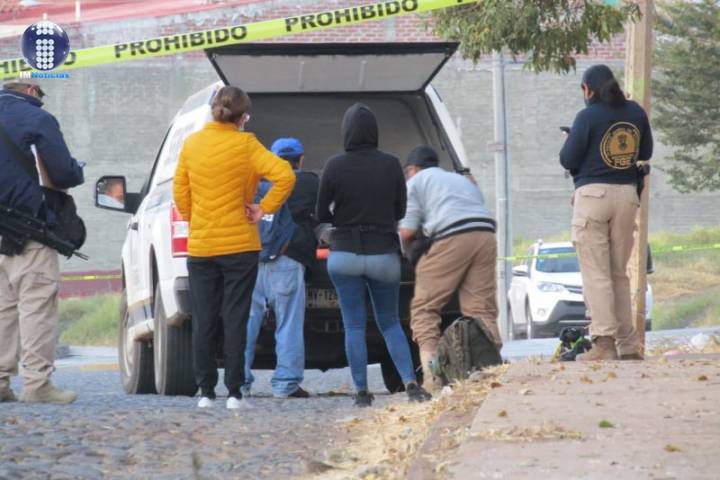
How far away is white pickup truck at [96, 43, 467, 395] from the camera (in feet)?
35.9

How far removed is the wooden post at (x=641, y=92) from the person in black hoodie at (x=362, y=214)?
3.05 meters

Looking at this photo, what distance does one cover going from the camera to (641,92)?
40.7 ft

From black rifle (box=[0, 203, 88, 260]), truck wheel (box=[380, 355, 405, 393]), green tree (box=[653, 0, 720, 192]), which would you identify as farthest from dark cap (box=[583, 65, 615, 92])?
green tree (box=[653, 0, 720, 192])

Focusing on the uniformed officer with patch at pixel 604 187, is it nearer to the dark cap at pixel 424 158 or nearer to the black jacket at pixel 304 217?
the dark cap at pixel 424 158

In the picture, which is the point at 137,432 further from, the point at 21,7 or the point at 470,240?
the point at 21,7

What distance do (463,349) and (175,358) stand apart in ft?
7.21

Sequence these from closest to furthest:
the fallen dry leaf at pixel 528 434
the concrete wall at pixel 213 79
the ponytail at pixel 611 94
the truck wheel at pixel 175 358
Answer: the fallen dry leaf at pixel 528 434 → the ponytail at pixel 611 94 → the truck wheel at pixel 175 358 → the concrete wall at pixel 213 79

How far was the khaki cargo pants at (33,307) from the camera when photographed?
991cm

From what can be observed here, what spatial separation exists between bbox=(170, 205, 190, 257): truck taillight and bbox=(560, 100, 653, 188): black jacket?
2.31 m

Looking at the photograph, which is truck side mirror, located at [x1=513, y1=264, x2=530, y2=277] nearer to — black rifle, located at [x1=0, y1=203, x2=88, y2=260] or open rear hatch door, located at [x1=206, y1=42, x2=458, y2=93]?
open rear hatch door, located at [x1=206, y1=42, x2=458, y2=93]

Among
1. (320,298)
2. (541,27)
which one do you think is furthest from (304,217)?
(541,27)

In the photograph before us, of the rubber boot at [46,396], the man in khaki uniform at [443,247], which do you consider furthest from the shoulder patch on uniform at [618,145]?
the rubber boot at [46,396]

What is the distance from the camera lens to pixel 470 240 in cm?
999

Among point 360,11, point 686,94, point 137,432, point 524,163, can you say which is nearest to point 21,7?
point 524,163
